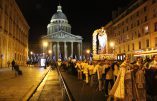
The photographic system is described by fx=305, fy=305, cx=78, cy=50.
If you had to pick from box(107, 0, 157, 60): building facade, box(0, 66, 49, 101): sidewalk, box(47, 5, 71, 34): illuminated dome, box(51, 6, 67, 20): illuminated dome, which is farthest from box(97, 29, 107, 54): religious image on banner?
A: box(51, 6, 67, 20): illuminated dome

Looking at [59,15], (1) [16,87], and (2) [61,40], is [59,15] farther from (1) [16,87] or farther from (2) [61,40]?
(1) [16,87]

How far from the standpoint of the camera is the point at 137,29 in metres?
66.6

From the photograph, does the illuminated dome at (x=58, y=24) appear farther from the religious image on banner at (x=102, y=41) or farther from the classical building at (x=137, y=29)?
the religious image on banner at (x=102, y=41)

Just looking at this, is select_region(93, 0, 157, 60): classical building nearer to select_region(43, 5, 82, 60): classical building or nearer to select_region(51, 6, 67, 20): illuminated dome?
select_region(43, 5, 82, 60): classical building

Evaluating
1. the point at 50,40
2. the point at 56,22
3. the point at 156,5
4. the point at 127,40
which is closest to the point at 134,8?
the point at 127,40

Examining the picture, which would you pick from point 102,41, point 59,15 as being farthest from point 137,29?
point 59,15

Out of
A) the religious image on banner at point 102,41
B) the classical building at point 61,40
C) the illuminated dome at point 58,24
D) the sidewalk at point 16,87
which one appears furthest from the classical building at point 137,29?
the illuminated dome at point 58,24

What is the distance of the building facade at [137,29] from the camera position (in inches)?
2261

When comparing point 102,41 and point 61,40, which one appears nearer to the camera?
point 102,41

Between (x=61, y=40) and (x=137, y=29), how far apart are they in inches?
3545

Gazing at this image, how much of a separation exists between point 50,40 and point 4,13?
331 feet

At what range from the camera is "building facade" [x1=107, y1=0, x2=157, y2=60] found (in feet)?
188

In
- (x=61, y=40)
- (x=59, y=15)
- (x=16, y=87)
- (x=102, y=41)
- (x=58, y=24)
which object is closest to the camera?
(x=16, y=87)

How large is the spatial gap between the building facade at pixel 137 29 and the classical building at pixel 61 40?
220ft
